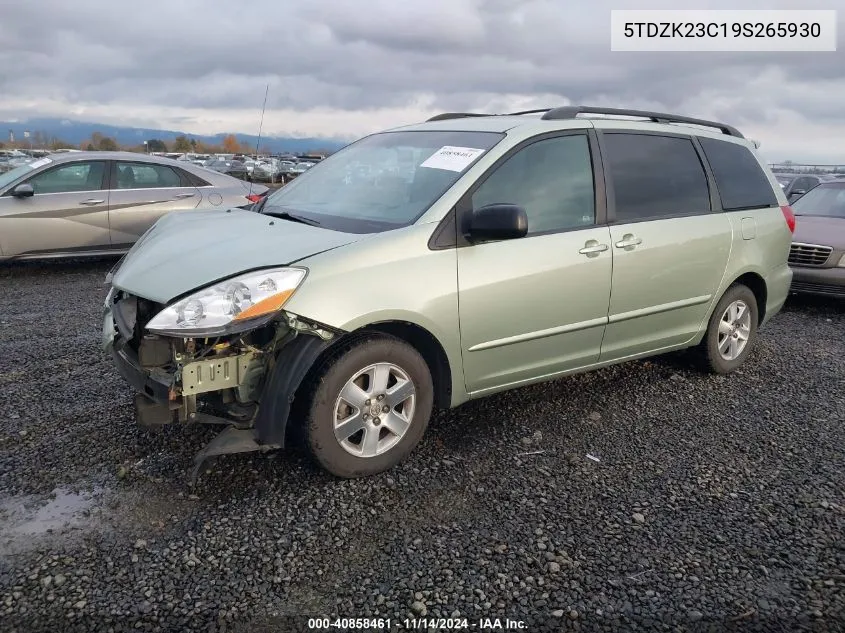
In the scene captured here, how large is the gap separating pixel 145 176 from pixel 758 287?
7.20 m

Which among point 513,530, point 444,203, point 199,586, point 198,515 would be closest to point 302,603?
point 199,586

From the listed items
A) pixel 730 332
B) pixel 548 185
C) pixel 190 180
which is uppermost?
pixel 190 180

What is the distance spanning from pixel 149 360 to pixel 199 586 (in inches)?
40.7

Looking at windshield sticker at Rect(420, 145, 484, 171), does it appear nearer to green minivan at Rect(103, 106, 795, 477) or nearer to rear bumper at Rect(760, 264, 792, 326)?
green minivan at Rect(103, 106, 795, 477)

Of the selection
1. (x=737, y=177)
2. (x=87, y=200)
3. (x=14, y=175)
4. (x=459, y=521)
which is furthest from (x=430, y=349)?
(x=14, y=175)

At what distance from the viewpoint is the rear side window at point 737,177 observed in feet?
15.7

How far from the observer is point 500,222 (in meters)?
3.28

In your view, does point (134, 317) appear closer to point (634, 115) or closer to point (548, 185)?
point (548, 185)

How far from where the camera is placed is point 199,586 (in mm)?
2498

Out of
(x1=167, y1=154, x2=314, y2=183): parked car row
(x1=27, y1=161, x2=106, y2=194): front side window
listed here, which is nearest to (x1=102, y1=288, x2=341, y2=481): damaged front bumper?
(x1=27, y1=161, x2=106, y2=194): front side window

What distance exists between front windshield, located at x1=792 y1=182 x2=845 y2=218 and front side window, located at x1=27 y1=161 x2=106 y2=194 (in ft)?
29.2

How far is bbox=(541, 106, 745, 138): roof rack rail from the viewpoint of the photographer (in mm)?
4117

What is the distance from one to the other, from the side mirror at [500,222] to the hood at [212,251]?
589 millimetres

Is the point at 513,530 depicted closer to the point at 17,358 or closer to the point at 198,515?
the point at 198,515
